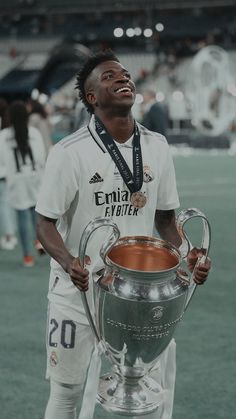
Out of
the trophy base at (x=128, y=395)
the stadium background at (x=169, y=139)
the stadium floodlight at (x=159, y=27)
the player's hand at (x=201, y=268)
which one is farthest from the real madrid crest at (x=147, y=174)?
the stadium floodlight at (x=159, y=27)

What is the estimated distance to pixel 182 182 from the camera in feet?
45.9

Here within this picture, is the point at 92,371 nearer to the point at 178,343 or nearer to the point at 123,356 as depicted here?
the point at 123,356

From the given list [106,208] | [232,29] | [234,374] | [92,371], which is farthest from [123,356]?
[232,29]

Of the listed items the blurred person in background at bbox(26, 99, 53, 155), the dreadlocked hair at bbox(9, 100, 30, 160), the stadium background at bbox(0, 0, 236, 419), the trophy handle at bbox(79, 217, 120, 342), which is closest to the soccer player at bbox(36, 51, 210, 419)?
the trophy handle at bbox(79, 217, 120, 342)

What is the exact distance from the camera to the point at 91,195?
8.90ft

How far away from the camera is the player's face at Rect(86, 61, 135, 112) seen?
2.62m

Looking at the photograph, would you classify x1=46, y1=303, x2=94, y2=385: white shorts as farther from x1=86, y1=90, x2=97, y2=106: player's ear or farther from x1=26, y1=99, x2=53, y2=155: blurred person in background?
x1=26, y1=99, x2=53, y2=155: blurred person in background

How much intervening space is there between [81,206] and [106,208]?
0.09 metres

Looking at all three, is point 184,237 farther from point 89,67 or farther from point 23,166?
point 23,166

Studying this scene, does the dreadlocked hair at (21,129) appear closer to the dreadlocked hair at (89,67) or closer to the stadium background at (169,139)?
the stadium background at (169,139)

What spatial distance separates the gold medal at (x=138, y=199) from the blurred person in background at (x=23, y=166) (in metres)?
4.65

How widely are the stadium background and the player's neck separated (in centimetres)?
179

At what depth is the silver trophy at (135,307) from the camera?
242cm

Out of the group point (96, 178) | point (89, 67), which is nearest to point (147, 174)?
point (96, 178)
